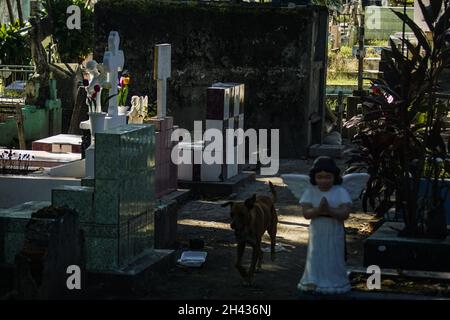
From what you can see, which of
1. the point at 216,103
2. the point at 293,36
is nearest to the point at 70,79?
the point at 293,36

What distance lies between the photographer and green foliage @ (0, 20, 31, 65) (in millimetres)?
25188

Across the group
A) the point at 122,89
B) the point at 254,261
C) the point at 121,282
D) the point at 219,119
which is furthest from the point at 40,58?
the point at 121,282

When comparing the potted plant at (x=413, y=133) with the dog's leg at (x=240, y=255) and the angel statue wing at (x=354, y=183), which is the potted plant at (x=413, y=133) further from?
the dog's leg at (x=240, y=255)

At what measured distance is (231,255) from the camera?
443 inches

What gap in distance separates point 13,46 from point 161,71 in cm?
1218

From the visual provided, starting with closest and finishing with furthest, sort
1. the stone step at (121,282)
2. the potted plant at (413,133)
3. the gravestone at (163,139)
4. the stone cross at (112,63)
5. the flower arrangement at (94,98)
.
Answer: the stone step at (121,282) → the potted plant at (413,133) → the gravestone at (163,139) → the stone cross at (112,63) → the flower arrangement at (94,98)

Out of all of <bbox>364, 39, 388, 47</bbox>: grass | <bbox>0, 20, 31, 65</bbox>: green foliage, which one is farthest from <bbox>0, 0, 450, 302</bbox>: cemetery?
<bbox>364, 39, 388, 47</bbox>: grass

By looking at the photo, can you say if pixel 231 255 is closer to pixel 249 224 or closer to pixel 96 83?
pixel 249 224

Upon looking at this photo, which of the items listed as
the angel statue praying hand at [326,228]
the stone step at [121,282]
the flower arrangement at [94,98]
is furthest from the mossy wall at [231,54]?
the angel statue praying hand at [326,228]

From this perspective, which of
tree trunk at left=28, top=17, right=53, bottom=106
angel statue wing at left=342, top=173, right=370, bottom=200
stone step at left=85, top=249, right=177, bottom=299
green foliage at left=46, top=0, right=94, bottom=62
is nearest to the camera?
angel statue wing at left=342, top=173, right=370, bottom=200

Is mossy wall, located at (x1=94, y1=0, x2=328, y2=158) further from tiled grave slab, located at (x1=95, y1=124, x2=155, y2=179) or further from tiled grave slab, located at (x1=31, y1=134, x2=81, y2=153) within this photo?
tiled grave slab, located at (x1=95, y1=124, x2=155, y2=179)

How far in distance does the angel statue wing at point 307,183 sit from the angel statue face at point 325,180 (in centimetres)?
40

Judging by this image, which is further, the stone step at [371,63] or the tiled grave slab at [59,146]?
the stone step at [371,63]

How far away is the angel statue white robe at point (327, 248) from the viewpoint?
8.24m
